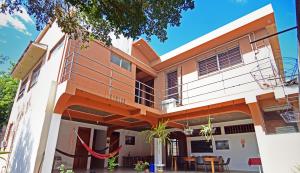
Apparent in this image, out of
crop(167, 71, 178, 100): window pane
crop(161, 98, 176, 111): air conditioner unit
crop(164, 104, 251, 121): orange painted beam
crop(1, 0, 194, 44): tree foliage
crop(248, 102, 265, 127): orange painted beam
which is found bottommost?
crop(248, 102, 265, 127): orange painted beam

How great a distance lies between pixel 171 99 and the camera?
26.3 ft

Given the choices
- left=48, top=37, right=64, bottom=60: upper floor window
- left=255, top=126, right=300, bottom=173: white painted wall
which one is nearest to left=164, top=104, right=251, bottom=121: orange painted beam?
left=255, top=126, right=300, bottom=173: white painted wall

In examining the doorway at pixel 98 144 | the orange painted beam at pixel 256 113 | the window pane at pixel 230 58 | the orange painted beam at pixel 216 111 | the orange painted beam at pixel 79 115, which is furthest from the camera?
the doorway at pixel 98 144

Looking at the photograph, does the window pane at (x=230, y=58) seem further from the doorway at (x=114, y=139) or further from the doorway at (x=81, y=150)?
the doorway at (x=81, y=150)

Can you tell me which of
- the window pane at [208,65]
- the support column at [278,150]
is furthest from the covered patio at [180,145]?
the support column at [278,150]

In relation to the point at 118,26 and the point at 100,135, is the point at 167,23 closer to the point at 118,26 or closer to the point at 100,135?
the point at 118,26

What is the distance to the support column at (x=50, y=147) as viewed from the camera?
188 inches

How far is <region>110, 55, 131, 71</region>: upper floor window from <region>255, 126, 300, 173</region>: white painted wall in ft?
19.4

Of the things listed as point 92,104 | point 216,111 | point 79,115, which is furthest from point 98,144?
point 216,111

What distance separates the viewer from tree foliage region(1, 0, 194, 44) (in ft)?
11.0

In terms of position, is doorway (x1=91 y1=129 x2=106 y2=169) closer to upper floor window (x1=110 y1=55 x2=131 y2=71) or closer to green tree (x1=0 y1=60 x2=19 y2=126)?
upper floor window (x1=110 y1=55 x2=131 y2=71)

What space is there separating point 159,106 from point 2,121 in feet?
47.8

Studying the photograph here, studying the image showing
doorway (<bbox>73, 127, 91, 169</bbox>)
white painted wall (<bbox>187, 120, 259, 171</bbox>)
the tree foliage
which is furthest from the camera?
doorway (<bbox>73, 127, 91, 169</bbox>)

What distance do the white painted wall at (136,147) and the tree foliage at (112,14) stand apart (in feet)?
26.7
